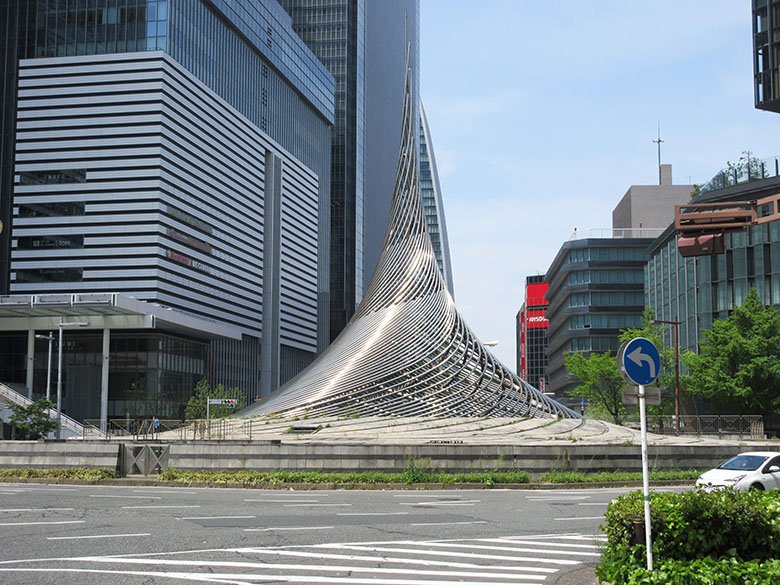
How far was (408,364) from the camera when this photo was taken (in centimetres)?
4481

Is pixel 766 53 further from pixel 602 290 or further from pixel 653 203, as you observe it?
pixel 653 203

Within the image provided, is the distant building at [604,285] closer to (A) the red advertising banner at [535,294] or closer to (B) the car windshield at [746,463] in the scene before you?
(B) the car windshield at [746,463]

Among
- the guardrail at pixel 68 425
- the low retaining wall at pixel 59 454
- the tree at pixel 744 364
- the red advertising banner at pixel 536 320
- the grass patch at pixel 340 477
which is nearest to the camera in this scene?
the grass patch at pixel 340 477

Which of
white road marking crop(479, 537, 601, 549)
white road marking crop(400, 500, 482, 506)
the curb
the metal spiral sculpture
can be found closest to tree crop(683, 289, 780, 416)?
the metal spiral sculpture

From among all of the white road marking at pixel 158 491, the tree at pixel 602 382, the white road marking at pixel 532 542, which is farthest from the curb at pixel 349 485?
the tree at pixel 602 382

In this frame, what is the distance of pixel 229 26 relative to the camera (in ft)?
330

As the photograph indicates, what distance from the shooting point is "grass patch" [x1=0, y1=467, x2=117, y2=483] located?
2481cm

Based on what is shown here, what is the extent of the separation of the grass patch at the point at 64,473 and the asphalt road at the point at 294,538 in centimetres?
337

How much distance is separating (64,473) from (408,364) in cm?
2174

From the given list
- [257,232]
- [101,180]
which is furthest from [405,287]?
[257,232]

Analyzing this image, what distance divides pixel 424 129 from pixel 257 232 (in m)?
63.9

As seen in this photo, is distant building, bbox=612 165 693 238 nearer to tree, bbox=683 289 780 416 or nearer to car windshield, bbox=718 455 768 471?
tree, bbox=683 289 780 416

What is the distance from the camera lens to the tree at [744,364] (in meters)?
50.6

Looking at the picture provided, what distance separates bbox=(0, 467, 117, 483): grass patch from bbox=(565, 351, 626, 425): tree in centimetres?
4262
